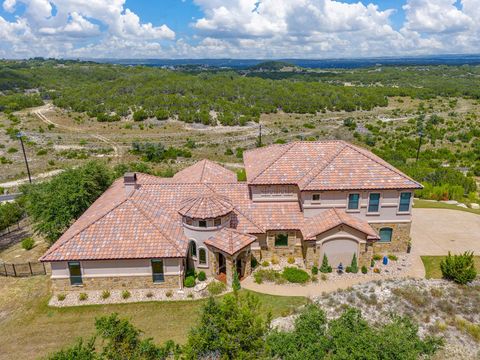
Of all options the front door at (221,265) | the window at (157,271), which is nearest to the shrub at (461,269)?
the front door at (221,265)

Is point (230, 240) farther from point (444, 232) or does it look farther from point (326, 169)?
point (444, 232)

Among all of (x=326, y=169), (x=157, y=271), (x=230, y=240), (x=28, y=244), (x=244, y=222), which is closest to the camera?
(x=157, y=271)

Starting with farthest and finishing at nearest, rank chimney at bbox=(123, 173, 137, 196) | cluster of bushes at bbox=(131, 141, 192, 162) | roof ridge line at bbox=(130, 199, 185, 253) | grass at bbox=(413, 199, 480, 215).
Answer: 1. cluster of bushes at bbox=(131, 141, 192, 162)
2. grass at bbox=(413, 199, 480, 215)
3. chimney at bbox=(123, 173, 137, 196)
4. roof ridge line at bbox=(130, 199, 185, 253)

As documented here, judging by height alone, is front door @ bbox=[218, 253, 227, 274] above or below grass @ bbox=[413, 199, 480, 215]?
above

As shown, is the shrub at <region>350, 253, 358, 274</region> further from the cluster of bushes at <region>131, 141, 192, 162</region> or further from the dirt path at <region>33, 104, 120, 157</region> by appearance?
the dirt path at <region>33, 104, 120, 157</region>

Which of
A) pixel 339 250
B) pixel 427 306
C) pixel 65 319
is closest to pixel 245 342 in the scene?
pixel 65 319

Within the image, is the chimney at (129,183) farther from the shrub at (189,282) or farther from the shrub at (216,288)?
the shrub at (216,288)

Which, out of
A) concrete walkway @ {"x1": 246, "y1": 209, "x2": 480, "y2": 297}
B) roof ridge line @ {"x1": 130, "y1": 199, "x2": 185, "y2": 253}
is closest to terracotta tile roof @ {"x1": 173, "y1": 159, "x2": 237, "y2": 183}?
roof ridge line @ {"x1": 130, "y1": 199, "x2": 185, "y2": 253}
